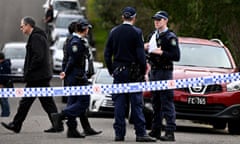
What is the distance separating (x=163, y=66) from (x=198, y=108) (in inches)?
98.9

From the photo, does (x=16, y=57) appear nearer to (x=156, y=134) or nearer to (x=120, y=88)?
(x=156, y=134)

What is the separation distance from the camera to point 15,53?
34.6m

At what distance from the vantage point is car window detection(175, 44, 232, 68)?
16.2m

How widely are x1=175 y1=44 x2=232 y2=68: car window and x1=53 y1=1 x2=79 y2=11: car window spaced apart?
32.0 meters

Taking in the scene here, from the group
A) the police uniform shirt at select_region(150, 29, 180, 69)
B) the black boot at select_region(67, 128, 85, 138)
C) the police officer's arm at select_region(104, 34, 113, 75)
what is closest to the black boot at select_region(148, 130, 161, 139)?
the police uniform shirt at select_region(150, 29, 180, 69)

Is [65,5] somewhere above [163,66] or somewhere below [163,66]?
below

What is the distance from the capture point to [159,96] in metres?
12.9

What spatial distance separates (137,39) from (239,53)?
36.1ft

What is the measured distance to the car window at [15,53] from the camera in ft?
112

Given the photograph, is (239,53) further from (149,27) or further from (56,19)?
(56,19)

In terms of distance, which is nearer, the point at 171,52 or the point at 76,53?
the point at 171,52

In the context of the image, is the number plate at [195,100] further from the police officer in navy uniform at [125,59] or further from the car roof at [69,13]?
the car roof at [69,13]

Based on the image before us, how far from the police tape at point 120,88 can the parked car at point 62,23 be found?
2769 centimetres

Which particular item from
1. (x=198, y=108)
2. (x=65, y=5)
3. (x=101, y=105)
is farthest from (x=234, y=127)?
(x=65, y=5)
